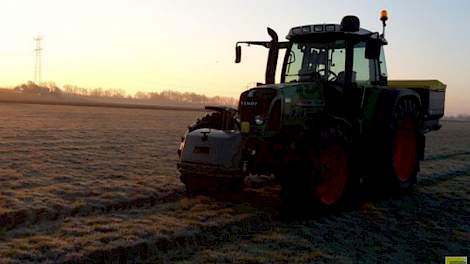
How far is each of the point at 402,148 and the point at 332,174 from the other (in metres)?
2.72

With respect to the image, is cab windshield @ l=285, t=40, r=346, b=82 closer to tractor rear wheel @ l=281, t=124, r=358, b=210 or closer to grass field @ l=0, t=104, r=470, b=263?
tractor rear wheel @ l=281, t=124, r=358, b=210

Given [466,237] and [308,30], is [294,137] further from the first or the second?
[466,237]

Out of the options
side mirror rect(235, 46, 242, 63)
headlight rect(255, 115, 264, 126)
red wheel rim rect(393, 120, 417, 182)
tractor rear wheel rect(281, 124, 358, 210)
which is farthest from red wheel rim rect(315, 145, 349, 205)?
red wheel rim rect(393, 120, 417, 182)

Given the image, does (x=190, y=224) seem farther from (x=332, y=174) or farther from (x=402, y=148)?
(x=402, y=148)

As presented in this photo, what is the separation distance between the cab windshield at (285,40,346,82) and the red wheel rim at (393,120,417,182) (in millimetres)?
2138

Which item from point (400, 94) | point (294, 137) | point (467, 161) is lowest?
point (467, 161)

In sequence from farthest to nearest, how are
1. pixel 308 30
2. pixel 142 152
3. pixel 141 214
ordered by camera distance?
1. pixel 142 152
2. pixel 308 30
3. pixel 141 214

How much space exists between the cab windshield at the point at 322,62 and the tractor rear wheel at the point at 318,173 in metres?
1.10

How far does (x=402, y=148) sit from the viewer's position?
905cm

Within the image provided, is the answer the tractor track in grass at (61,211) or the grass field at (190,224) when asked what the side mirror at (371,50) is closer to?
the grass field at (190,224)

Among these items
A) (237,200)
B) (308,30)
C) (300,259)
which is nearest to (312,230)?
(300,259)

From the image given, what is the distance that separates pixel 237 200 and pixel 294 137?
4.64ft

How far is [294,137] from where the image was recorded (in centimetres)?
666

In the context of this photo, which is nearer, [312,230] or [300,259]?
[300,259]
